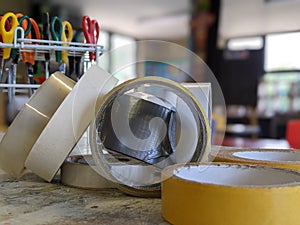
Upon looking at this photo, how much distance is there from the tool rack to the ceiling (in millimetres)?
3213

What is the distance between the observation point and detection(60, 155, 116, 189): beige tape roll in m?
0.45

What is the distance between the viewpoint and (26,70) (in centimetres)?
64

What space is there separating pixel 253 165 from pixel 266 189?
0.30 feet

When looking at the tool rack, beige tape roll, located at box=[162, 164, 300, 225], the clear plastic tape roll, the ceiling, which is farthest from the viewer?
the ceiling

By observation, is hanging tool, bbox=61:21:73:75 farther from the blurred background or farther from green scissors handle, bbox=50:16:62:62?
the blurred background

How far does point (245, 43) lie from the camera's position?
4.70m

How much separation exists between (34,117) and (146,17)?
4330mm

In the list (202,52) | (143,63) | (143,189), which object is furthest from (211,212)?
(202,52)

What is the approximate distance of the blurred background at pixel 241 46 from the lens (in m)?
4.31

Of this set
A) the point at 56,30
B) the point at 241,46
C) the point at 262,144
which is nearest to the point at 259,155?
the point at 56,30

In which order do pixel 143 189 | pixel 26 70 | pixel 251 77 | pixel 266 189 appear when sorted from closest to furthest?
1. pixel 266 189
2. pixel 143 189
3. pixel 26 70
4. pixel 251 77

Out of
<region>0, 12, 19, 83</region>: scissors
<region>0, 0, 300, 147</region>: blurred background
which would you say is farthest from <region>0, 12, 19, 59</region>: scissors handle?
<region>0, 0, 300, 147</region>: blurred background

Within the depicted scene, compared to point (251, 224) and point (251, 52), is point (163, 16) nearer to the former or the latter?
point (251, 52)

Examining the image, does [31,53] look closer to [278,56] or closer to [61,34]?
[61,34]
